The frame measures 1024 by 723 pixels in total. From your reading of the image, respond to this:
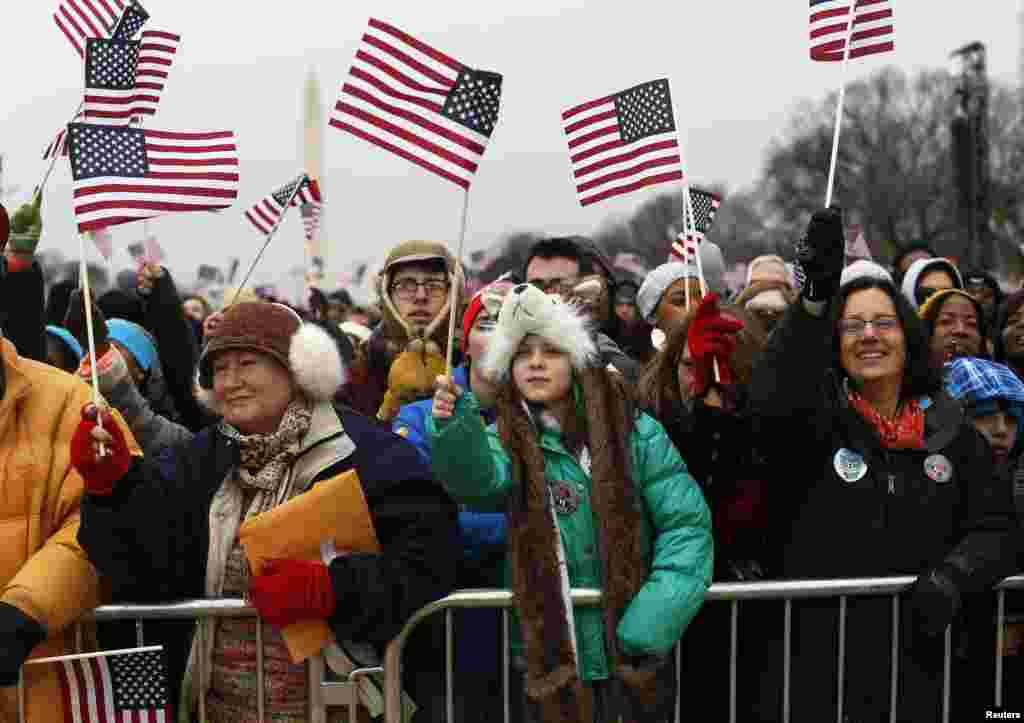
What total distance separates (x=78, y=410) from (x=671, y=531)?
1853 mm

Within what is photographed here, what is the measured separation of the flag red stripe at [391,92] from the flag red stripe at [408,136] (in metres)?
0.10

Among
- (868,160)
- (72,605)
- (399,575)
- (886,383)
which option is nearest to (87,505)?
(72,605)

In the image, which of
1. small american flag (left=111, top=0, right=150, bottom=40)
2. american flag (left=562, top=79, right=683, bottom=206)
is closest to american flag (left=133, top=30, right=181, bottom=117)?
small american flag (left=111, top=0, right=150, bottom=40)

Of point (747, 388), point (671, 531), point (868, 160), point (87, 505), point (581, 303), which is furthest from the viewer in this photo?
point (868, 160)

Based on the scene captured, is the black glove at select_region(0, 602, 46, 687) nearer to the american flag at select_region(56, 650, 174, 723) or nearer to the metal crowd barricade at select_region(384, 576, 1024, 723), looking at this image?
the american flag at select_region(56, 650, 174, 723)

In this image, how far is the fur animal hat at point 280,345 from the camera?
12.2 feet

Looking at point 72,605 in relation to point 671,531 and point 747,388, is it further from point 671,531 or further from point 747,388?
point 747,388

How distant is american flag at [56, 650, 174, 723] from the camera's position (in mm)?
3562

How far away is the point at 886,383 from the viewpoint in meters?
4.13

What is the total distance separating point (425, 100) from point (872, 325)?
1.70 meters

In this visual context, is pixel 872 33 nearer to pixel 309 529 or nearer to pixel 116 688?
pixel 309 529

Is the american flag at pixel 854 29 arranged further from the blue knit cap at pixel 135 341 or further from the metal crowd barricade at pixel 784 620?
the blue knit cap at pixel 135 341

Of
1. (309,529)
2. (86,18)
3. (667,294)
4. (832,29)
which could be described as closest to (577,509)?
(309,529)

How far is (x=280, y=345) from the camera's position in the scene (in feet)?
12.3
